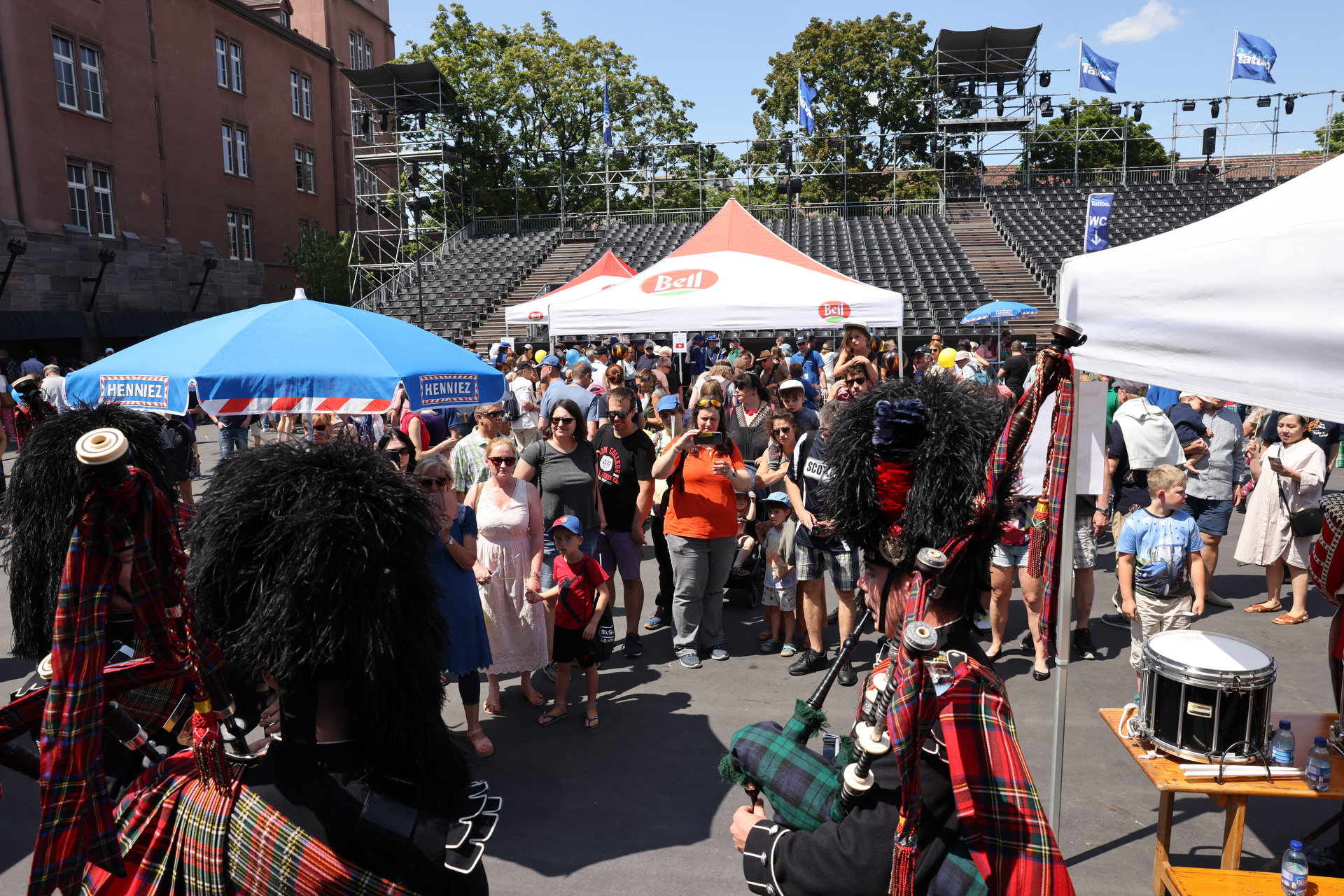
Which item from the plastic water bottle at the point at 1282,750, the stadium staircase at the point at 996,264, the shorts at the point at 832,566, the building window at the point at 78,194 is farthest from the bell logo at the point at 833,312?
the building window at the point at 78,194

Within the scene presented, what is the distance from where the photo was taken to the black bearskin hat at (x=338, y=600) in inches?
62.1

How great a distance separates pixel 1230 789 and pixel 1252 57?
35224mm

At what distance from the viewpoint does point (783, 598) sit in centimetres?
604

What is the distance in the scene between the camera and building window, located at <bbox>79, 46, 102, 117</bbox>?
2339 cm

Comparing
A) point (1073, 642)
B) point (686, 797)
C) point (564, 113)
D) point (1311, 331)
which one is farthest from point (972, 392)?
point (564, 113)

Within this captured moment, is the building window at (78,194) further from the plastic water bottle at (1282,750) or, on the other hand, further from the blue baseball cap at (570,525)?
the plastic water bottle at (1282,750)

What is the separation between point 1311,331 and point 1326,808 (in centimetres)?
310

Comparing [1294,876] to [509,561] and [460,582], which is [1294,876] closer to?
[460,582]

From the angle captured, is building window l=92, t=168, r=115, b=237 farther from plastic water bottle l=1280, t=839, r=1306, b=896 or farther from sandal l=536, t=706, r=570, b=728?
plastic water bottle l=1280, t=839, r=1306, b=896

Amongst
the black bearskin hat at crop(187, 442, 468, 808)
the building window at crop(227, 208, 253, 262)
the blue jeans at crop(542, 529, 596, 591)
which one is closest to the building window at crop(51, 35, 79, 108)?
the building window at crop(227, 208, 253, 262)

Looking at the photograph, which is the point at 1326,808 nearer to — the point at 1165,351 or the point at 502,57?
the point at 1165,351

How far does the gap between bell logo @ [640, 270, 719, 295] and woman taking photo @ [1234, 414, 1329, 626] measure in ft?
16.9

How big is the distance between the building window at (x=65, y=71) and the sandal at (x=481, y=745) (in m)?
26.0

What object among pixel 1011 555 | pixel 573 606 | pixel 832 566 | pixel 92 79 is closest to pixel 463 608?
pixel 573 606
